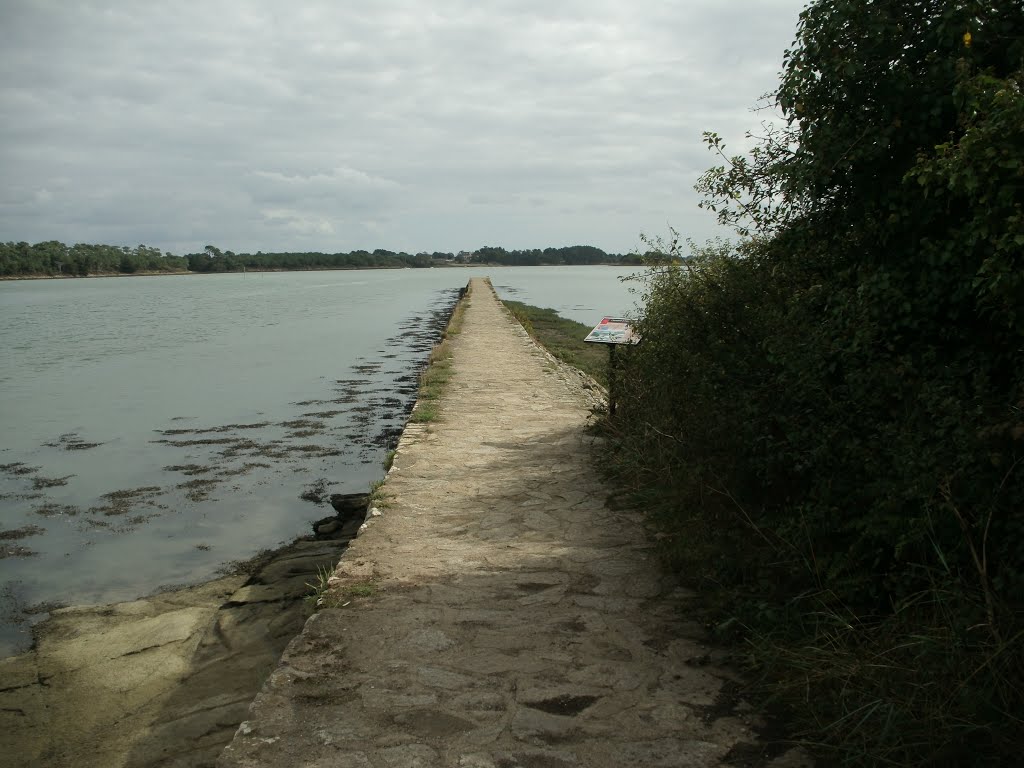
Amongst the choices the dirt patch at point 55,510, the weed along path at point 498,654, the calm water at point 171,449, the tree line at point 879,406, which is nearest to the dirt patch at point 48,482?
the calm water at point 171,449

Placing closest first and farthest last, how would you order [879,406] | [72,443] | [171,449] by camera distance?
[879,406] → [171,449] → [72,443]

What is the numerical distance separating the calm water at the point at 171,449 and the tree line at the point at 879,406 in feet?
17.8

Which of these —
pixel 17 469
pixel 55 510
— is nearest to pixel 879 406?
pixel 55 510

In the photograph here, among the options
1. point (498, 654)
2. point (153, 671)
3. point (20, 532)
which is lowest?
point (20, 532)

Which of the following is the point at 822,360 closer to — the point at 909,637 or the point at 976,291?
the point at 976,291

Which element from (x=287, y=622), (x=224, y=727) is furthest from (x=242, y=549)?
(x=224, y=727)

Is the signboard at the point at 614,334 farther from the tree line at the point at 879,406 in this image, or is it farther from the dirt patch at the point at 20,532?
the dirt patch at the point at 20,532

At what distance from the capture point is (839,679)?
10.5 feet

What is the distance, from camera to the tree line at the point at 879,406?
2977 mm

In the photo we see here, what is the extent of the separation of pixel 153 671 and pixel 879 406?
475 centimetres

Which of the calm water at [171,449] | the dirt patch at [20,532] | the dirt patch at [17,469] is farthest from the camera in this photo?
the dirt patch at [17,469]

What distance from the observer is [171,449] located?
12.8 meters

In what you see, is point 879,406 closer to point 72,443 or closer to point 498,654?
point 498,654

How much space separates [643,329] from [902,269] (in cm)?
379
